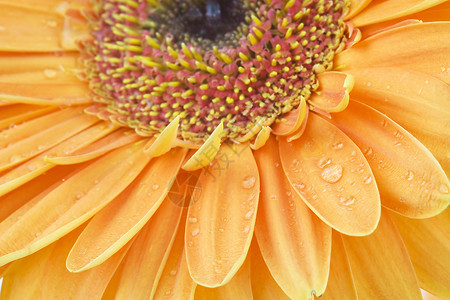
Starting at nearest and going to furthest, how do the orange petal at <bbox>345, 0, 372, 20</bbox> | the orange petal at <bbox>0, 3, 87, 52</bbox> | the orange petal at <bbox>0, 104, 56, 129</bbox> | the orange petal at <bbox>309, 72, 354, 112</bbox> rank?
the orange petal at <bbox>309, 72, 354, 112</bbox>, the orange petal at <bbox>345, 0, 372, 20</bbox>, the orange petal at <bbox>0, 104, 56, 129</bbox>, the orange petal at <bbox>0, 3, 87, 52</bbox>

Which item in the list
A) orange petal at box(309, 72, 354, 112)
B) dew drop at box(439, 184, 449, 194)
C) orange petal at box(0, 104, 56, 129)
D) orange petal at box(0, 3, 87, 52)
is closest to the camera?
dew drop at box(439, 184, 449, 194)

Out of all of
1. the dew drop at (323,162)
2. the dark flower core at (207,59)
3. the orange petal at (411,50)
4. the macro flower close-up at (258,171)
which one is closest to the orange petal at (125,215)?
the macro flower close-up at (258,171)

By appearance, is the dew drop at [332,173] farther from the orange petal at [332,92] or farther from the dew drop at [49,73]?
the dew drop at [49,73]

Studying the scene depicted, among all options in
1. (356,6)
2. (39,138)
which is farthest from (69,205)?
(356,6)

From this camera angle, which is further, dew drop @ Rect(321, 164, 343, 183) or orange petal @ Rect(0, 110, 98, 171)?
orange petal @ Rect(0, 110, 98, 171)

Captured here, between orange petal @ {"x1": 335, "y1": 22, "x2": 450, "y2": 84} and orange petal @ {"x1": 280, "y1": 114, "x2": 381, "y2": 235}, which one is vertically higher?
orange petal @ {"x1": 335, "y1": 22, "x2": 450, "y2": 84}

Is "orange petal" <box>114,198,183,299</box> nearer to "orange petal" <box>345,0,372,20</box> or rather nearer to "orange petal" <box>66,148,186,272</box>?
"orange petal" <box>66,148,186,272</box>

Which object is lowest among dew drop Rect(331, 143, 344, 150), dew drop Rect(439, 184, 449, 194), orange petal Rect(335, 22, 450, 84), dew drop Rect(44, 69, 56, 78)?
dew drop Rect(44, 69, 56, 78)

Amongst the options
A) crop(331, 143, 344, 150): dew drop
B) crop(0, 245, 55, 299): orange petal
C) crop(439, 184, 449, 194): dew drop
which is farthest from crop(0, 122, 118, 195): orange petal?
crop(439, 184, 449, 194): dew drop
